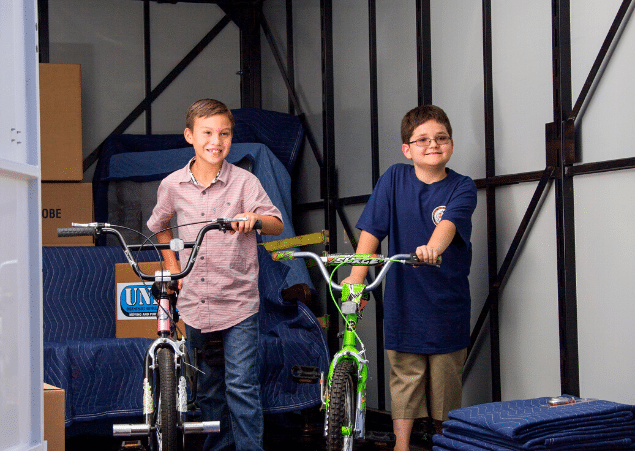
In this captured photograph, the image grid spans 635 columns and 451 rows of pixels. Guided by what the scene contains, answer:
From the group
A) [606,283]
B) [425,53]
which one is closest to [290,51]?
[425,53]

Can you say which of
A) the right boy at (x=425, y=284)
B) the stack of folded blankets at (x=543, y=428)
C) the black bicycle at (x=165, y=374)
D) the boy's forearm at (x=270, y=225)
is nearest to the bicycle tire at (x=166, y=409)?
the black bicycle at (x=165, y=374)

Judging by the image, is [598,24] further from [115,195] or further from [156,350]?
[115,195]

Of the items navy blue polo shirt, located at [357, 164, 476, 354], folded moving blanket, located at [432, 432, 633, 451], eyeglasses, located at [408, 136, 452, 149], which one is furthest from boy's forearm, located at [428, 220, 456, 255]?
folded moving blanket, located at [432, 432, 633, 451]

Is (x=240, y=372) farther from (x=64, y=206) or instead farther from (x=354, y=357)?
(x=64, y=206)

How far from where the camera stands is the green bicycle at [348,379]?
2404 millimetres

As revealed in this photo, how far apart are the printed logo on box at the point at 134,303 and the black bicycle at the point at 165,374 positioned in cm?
172

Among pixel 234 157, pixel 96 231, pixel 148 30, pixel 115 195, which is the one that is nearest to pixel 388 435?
pixel 96 231

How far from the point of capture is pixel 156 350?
2752 mm

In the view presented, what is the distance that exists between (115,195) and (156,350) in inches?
121

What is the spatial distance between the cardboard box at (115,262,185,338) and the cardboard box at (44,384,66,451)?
1.98m

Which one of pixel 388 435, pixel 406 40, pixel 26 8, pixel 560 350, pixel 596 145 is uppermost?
pixel 406 40

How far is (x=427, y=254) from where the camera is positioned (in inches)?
101

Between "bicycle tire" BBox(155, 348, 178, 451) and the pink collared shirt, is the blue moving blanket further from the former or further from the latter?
"bicycle tire" BBox(155, 348, 178, 451)

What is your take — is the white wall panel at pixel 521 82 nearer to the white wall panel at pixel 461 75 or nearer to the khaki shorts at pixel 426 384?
the white wall panel at pixel 461 75
